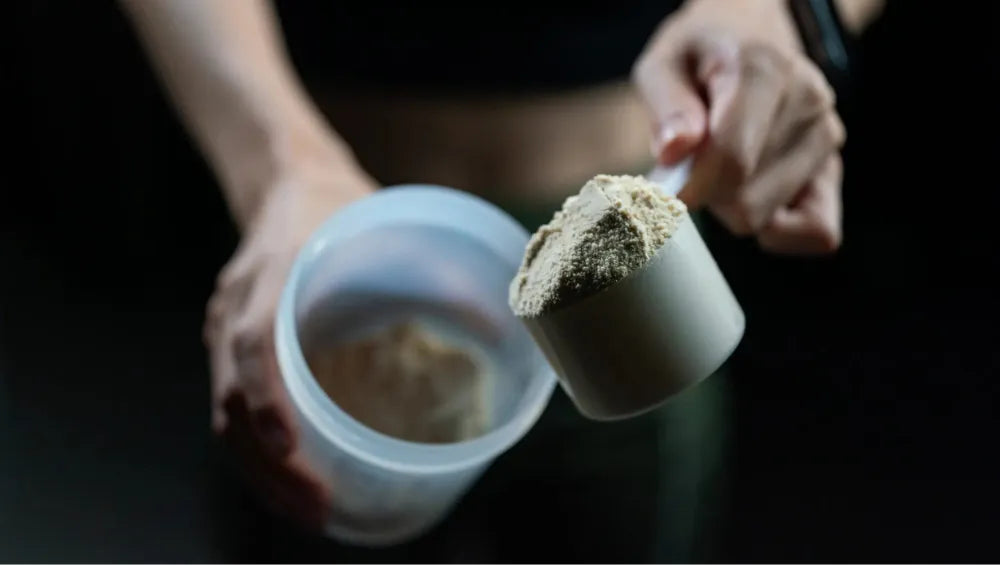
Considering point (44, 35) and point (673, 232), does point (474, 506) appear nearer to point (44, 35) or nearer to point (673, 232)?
point (673, 232)

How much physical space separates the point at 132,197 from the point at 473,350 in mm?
339

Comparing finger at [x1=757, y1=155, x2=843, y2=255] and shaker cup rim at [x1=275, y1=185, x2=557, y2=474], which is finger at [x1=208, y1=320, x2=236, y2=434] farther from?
finger at [x1=757, y1=155, x2=843, y2=255]

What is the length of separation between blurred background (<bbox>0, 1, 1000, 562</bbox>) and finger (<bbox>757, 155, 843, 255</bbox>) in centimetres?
3

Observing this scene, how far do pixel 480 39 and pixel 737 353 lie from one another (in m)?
0.20

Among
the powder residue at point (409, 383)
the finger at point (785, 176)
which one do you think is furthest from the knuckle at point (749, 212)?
the powder residue at point (409, 383)

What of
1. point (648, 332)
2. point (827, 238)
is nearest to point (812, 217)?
point (827, 238)

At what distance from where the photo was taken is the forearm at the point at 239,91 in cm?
41

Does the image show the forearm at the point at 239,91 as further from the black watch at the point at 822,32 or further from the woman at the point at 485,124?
the black watch at the point at 822,32

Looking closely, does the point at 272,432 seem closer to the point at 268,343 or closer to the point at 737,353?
the point at 268,343

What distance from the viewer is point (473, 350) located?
361 millimetres

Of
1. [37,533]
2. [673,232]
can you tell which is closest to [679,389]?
[673,232]

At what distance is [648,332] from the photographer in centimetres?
25

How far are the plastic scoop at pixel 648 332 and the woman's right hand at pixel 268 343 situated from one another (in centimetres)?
11

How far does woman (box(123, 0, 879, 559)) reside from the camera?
0.34 m
